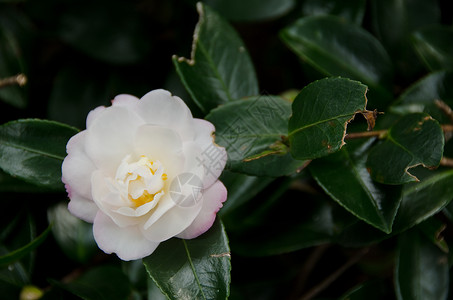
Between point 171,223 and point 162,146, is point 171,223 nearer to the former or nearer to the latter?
point 171,223

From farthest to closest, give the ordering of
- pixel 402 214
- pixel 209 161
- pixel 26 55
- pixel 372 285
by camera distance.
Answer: pixel 26 55
pixel 372 285
pixel 402 214
pixel 209 161

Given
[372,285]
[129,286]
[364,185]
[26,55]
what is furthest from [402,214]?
[26,55]

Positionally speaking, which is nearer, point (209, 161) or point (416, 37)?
point (209, 161)

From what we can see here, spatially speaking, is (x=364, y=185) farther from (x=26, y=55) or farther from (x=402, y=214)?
(x=26, y=55)

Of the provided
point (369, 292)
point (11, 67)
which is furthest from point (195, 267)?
point (11, 67)

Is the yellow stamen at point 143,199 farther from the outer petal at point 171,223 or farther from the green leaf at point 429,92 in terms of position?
the green leaf at point 429,92

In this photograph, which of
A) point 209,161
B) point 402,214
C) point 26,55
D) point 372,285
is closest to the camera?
point 209,161

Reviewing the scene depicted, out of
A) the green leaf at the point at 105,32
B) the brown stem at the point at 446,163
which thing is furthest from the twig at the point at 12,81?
the brown stem at the point at 446,163

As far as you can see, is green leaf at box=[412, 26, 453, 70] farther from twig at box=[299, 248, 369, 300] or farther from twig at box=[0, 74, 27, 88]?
twig at box=[0, 74, 27, 88]
